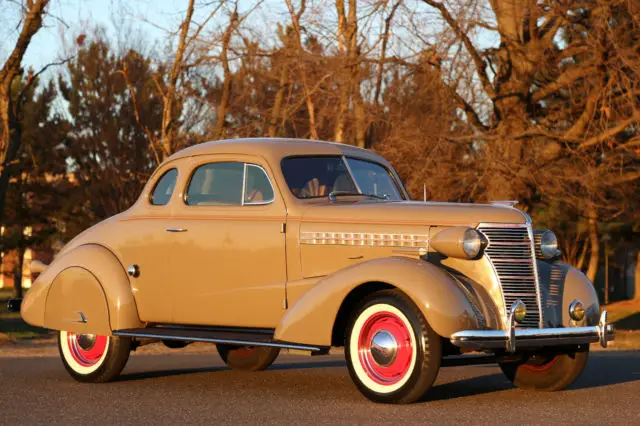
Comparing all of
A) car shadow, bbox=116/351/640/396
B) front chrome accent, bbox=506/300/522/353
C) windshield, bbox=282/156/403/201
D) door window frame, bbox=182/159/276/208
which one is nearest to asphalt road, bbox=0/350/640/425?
car shadow, bbox=116/351/640/396

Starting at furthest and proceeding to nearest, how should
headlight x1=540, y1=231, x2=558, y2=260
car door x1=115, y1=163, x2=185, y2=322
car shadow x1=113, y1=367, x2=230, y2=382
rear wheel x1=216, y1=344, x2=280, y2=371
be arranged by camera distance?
rear wheel x1=216, y1=344, x2=280, y2=371, car shadow x1=113, y1=367, x2=230, y2=382, car door x1=115, y1=163, x2=185, y2=322, headlight x1=540, y1=231, x2=558, y2=260

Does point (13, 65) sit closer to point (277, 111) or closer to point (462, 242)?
point (277, 111)

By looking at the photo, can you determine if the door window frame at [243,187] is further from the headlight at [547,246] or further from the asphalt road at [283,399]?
the headlight at [547,246]

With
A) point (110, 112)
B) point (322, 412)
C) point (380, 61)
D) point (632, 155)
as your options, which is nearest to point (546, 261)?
point (322, 412)

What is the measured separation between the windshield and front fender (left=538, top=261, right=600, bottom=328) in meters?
1.71

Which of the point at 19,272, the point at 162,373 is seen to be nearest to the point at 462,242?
the point at 162,373

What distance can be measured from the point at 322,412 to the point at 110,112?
32203 millimetres

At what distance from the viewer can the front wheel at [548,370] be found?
907 cm

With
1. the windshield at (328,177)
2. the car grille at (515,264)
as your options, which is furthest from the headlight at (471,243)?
the windshield at (328,177)

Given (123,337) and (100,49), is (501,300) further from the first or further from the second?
(100,49)

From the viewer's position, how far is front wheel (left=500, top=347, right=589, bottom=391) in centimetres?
907

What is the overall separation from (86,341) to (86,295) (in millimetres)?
467

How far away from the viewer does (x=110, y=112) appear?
1522 inches

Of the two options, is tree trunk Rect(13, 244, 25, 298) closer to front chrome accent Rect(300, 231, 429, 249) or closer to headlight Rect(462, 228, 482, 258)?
front chrome accent Rect(300, 231, 429, 249)
